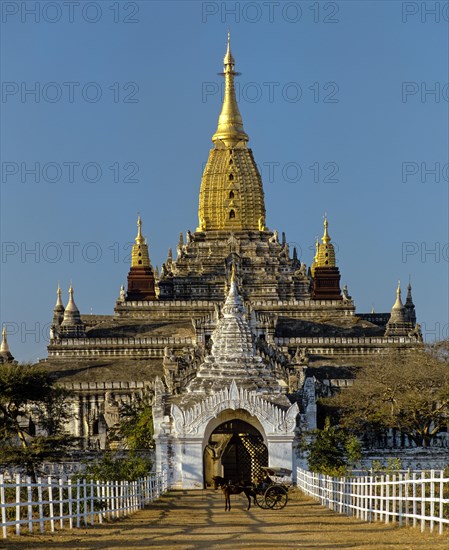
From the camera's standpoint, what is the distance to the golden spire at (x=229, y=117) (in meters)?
106

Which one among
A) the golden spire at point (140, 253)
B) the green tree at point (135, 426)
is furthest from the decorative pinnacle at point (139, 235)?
the green tree at point (135, 426)

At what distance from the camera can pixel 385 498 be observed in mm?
34312

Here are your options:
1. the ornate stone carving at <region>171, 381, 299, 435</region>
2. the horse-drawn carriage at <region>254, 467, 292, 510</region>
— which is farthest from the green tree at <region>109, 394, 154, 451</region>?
the horse-drawn carriage at <region>254, 467, 292, 510</region>

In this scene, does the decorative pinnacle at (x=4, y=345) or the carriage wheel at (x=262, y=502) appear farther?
the decorative pinnacle at (x=4, y=345)

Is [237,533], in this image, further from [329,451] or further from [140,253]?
[140,253]

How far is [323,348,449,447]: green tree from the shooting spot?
6481 centimetres

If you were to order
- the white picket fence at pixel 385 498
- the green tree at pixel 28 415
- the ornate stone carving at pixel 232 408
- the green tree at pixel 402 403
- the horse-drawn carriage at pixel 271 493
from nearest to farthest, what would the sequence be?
the white picket fence at pixel 385 498, the horse-drawn carriage at pixel 271 493, the ornate stone carving at pixel 232 408, the green tree at pixel 28 415, the green tree at pixel 402 403

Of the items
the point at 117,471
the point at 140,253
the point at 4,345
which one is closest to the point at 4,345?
the point at 4,345

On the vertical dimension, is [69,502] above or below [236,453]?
above

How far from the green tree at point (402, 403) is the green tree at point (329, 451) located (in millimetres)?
6653

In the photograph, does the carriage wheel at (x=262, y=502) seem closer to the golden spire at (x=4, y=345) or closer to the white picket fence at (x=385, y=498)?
the white picket fence at (x=385, y=498)

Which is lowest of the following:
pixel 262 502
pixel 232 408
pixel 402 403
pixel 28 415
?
pixel 262 502

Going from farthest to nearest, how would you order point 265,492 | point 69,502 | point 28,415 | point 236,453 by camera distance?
point 28,415, point 236,453, point 265,492, point 69,502

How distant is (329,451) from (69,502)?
22155mm
